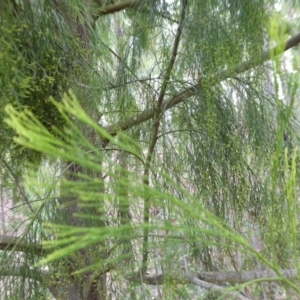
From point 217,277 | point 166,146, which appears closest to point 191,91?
point 166,146

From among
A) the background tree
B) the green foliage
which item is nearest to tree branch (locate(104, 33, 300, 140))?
the background tree

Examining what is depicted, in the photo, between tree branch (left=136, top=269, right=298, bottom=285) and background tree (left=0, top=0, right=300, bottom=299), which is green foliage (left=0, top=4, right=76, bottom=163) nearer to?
background tree (left=0, top=0, right=300, bottom=299)

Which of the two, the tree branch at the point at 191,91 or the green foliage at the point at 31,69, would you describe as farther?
the tree branch at the point at 191,91

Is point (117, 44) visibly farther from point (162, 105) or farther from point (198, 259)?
point (198, 259)

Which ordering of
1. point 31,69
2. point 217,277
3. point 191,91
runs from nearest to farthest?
point 31,69 < point 217,277 < point 191,91

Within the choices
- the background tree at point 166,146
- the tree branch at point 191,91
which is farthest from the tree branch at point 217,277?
the tree branch at point 191,91

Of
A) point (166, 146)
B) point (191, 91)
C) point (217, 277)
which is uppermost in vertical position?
point (191, 91)

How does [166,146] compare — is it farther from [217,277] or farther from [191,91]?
[217,277]

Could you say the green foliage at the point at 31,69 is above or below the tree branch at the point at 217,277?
above

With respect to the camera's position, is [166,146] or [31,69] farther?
[166,146]

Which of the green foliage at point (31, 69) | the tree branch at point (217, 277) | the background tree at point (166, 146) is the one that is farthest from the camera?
the tree branch at point (217, 277)

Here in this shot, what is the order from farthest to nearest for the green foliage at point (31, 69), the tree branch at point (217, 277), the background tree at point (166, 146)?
1. the tree branch at point (217, 277)
2. the background tree at point (166, 146)
3. the green foliage at point (31, 69)

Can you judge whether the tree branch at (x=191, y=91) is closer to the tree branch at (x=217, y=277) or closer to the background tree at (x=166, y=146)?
the background tree at (x=166, y=146)

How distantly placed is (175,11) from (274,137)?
0.58m
